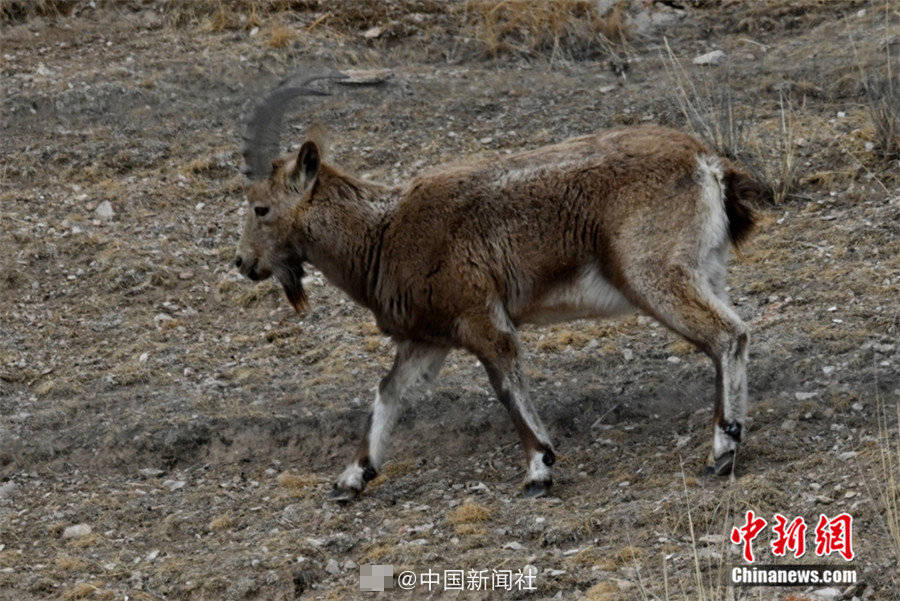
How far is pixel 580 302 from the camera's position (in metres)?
7.57

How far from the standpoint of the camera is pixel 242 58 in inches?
517

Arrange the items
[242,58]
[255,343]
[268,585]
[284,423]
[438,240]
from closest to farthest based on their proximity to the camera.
A: [268,585]
[438,240]
[284,423]
[255,343]
[242,58]

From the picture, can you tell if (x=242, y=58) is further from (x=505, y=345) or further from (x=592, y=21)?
(x=505, y=345)

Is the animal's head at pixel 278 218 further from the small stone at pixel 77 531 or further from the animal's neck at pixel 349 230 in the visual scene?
the small stone at pixel 77 531

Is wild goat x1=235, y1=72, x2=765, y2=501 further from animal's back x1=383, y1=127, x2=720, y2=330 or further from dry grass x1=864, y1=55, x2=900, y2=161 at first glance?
dry grass x1=864, y1=55, x2=900, y2=161

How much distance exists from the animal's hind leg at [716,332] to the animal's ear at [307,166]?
2025 millimetres

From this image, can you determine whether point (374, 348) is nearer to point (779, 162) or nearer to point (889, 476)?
point (779, 162)

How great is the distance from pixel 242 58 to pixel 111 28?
1.61m

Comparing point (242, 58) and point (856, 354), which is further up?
point (242, 58)

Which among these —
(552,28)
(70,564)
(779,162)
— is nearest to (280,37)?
(552,28)

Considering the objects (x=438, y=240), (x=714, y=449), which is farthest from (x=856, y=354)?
(x=438, y=240)

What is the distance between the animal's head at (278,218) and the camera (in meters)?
8.02

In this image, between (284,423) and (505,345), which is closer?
(505,345)

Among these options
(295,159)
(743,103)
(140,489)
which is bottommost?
(140,489)
